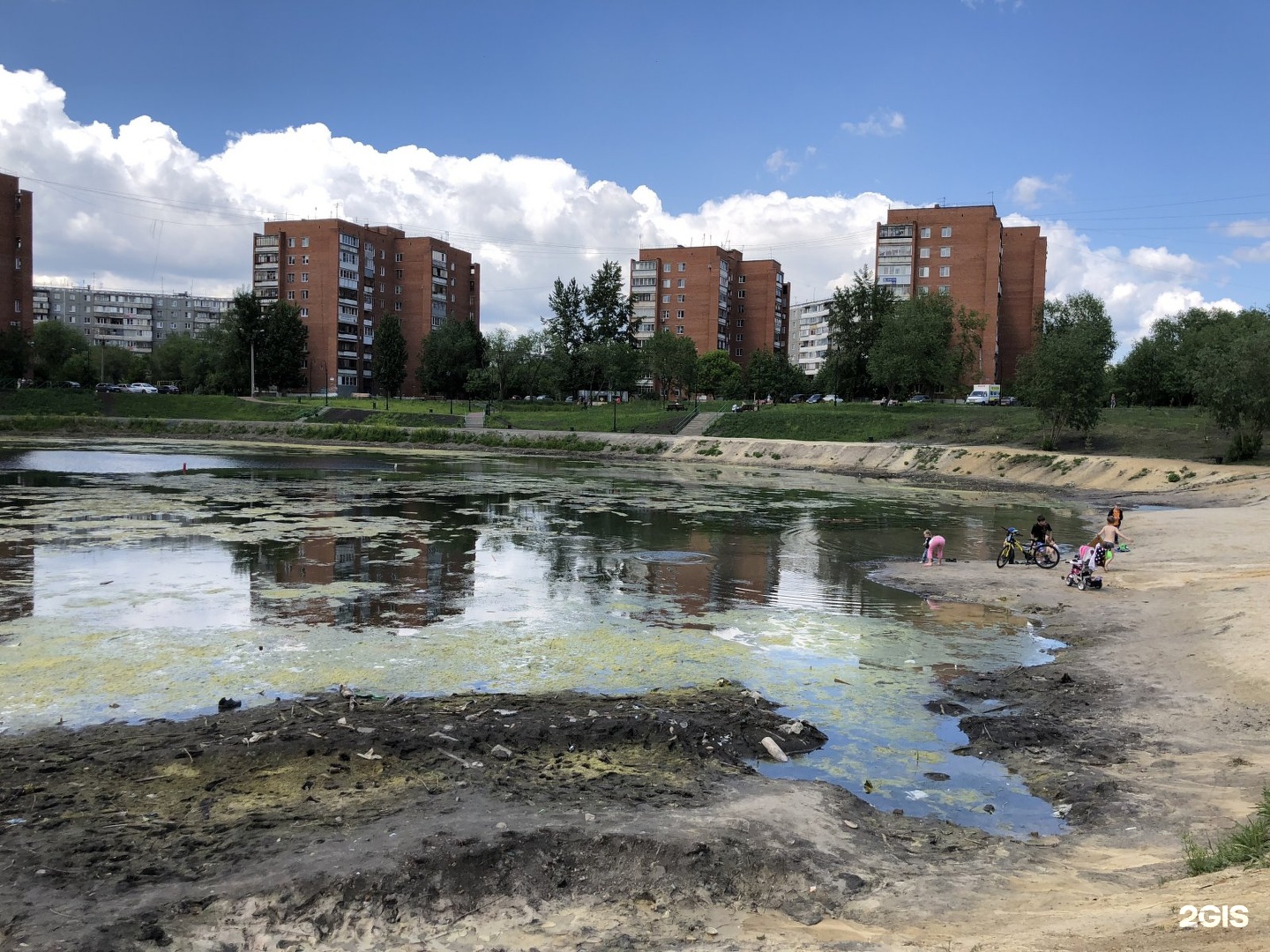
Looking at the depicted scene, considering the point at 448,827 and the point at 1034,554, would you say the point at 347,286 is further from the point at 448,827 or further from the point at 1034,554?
the point at 448,827

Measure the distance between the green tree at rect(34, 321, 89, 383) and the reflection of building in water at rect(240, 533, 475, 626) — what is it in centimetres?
10264

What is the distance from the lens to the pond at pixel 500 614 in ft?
37.4

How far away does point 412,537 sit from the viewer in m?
26.7

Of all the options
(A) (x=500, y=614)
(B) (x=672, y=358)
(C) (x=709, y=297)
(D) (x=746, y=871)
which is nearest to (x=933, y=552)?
(A) (x=500, y=614)

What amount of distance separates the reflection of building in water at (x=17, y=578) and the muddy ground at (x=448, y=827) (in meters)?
7.38

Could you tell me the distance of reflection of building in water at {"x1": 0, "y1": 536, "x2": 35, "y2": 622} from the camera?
52.3ft

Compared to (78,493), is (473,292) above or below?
above

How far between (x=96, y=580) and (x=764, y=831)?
16.8 metres

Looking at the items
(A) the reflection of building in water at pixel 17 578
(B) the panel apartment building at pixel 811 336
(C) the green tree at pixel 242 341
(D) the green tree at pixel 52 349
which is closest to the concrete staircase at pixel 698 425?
(C) the green tree at pixel 242 341

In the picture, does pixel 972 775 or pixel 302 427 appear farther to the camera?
pixel 302 427

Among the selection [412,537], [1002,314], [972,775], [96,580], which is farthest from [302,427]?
[1002,314]

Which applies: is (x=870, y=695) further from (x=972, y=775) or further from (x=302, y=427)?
(x=302, y=427)

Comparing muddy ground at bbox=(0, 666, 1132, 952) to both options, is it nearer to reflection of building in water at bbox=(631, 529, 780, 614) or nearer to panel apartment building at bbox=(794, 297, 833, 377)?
reflection of building in water at bbox=(631, 529, 780, 614)

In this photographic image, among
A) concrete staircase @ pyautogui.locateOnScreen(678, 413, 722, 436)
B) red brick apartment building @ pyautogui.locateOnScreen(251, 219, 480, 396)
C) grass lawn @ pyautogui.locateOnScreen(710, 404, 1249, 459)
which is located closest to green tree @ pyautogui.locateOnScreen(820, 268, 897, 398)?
grass lawn @ pyautogui.locateOnScreen(710, 404, 1249, 459)
